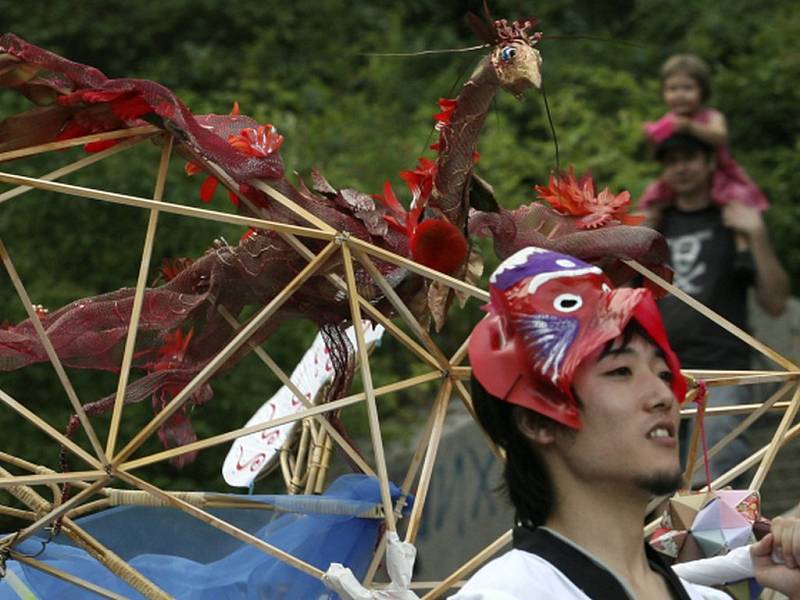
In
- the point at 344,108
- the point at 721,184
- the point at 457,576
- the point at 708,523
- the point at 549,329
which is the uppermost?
the point at 549,329

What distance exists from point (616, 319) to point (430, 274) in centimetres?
112

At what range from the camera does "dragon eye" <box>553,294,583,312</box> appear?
2.62 meters

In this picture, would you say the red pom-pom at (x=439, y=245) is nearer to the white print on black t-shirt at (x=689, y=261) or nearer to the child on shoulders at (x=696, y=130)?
the white print on black t-shirt at (x=689, y=261)

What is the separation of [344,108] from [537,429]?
671 cm

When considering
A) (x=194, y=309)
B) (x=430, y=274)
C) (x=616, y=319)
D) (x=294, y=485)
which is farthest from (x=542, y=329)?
(x=294, y=485)

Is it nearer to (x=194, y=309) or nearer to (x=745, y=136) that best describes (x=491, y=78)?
(x=194, y=309)

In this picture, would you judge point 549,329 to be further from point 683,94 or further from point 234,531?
point 683,94

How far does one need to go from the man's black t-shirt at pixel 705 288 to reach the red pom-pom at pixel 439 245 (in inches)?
89.1

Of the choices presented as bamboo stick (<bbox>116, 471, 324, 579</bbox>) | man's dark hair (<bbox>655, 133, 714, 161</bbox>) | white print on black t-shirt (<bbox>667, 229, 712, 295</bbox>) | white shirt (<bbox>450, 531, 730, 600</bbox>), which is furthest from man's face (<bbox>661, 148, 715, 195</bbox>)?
white shirt (<bbox>450, 531, 730, 600</bbox>)

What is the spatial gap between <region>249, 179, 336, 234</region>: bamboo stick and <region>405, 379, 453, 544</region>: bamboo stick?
18.5 inches

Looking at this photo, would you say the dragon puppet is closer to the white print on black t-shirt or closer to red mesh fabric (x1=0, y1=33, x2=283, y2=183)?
red mesh fabric (x1=0, y1=33, x2=283, y2=183)

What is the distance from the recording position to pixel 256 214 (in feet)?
13.1

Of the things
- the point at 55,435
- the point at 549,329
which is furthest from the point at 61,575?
the point at 549,329

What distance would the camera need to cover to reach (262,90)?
30.7ft
